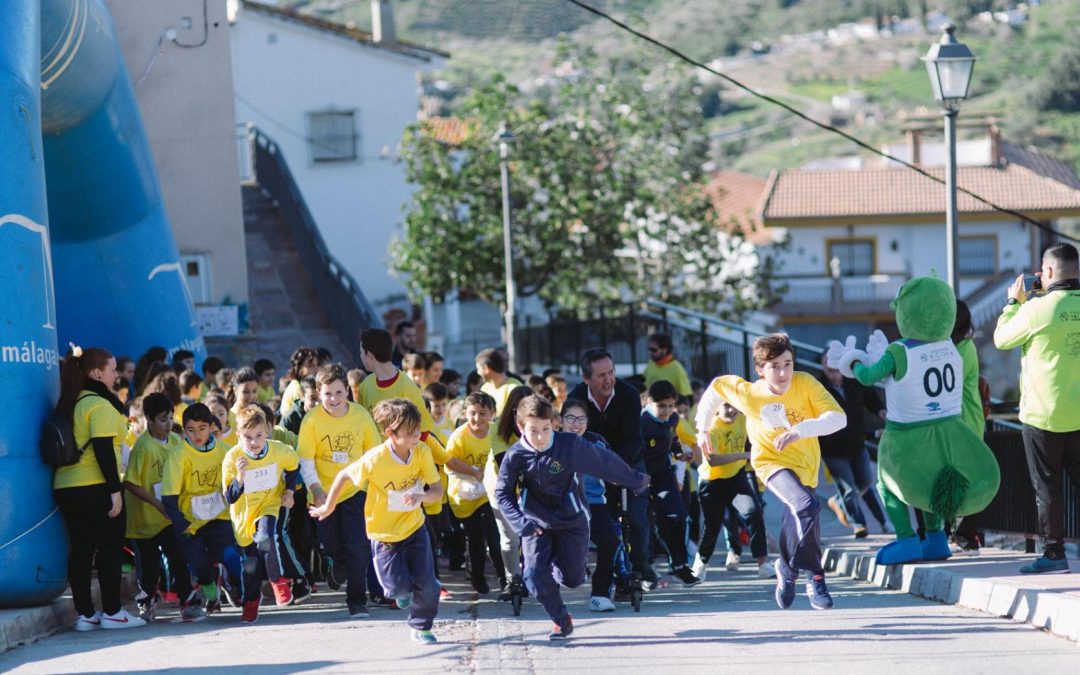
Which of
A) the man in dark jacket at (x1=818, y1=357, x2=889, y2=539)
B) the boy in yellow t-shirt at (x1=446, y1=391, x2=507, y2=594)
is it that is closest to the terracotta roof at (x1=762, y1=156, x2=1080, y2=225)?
the man in dark jacket at (x1=818, y1=357, x2=889, y2=539)

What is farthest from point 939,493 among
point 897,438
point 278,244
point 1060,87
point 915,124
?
point 1060,87

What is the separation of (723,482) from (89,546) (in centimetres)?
438

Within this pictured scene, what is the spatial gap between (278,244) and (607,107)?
27.6ft

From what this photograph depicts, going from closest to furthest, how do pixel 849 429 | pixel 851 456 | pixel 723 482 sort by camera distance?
pixel 723 482 < pixel 849 429 < pixel 851 456

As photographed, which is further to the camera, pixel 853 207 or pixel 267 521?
pixel 853 207

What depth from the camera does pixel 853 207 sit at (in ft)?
162

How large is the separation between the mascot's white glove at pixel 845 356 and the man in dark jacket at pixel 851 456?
297 centimetres

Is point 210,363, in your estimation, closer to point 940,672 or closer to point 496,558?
point 496,558

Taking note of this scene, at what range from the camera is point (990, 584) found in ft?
30.0

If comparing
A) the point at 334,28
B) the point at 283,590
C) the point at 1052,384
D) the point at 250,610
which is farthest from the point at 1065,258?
the point at 334,28

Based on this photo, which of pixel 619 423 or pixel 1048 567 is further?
pixel 619 423

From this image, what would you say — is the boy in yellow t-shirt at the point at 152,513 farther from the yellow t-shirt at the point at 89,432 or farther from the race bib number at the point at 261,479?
the race bib number at the point at 261,479

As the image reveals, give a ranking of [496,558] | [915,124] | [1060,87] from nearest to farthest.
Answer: [496,558] → [915,124] → [1060,87]

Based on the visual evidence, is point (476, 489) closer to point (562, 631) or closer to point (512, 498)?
point (512, 498)
